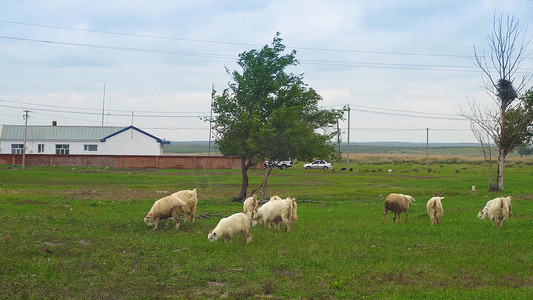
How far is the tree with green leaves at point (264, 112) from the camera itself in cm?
3178

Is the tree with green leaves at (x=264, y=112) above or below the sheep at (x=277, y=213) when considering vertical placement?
above

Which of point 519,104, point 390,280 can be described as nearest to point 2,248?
point 390,280

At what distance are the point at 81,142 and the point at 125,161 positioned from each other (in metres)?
15.3

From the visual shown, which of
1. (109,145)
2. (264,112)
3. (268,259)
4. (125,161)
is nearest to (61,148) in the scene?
(109,145)

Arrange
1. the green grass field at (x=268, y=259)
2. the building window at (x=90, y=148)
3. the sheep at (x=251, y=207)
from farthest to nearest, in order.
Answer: the building window at (x=90, y=148), the sheep at (x=251, y=207), the green grass field at (x=268, y=259)

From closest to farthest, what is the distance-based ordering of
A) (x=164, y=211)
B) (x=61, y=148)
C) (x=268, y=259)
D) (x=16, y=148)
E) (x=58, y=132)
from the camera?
1. (x=268, y=259)
2. (x=164, y=211)
3. (x=61, y=148)
4. (x=16, y=148)
5. (x=58, y=132)

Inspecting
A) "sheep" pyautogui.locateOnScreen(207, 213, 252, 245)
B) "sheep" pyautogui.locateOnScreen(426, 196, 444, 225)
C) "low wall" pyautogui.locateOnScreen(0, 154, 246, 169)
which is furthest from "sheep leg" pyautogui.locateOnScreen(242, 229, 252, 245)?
"low wall" pyautogui.locateOnScreen(0, 154, 246, 169)

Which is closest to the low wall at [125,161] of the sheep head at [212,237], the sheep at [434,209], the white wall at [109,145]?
the white wall at [109,145]

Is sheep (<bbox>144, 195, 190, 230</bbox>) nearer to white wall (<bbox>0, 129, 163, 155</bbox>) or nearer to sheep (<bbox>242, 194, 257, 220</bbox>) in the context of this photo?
sheep (<bbox>242, 194, 257, 220</bbox>)

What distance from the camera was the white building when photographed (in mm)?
81125

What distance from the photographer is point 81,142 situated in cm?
8119

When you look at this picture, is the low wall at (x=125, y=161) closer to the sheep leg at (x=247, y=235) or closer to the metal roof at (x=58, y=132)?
the metal roof at (x=58, y=132)

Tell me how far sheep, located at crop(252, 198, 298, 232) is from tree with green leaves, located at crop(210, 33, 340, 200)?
12.7 m

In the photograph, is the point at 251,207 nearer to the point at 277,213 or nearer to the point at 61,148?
the point at 277,213
